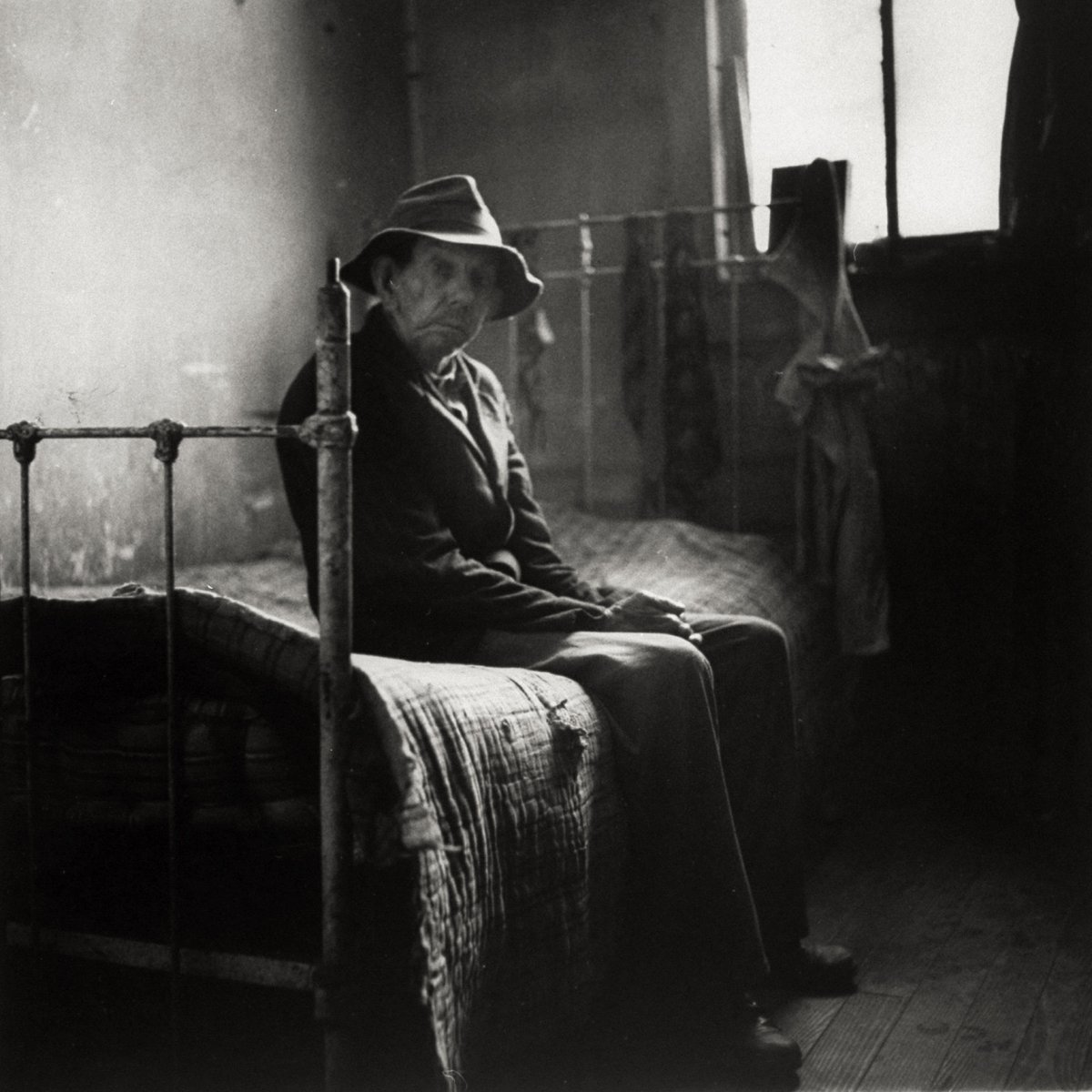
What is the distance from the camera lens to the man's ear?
7.69ft

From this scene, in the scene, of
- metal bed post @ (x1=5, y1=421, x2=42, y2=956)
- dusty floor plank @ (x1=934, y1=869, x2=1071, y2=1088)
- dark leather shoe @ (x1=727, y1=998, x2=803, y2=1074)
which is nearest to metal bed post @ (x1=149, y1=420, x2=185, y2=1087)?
metal bed post @ (x1=5, y1=421, x2=42, y2=956)

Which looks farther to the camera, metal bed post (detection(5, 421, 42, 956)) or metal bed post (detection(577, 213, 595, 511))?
metal bed post (detection(577, 213, 595, 511))

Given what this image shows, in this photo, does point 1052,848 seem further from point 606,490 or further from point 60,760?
point 60,760

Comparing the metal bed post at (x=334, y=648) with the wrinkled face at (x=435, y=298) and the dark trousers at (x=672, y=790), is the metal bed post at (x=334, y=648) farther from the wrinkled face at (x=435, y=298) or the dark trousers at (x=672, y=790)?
the wrinkled face at (x=435, y=298)

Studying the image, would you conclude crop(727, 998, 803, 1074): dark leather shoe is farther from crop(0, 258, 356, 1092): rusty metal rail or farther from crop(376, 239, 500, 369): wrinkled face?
crop(376, 239, 500, 369): wrinkled face

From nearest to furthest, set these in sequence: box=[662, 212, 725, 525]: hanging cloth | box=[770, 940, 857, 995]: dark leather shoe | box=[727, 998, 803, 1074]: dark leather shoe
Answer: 1. box=[727, 998, 803, 1074]: dark leather shoe
2. box=[770, 940, 857, 995]: dark leather shoe
3. box=[662, 212, 725, 525]: hanging cloth

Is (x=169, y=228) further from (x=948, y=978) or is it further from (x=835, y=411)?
(x=948, y=978)

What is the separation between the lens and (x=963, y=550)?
392 centimetres

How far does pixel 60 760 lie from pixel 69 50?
6.44ft

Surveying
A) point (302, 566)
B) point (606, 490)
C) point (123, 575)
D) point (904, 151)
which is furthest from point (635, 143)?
point (123, 575)

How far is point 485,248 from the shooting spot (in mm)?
2332

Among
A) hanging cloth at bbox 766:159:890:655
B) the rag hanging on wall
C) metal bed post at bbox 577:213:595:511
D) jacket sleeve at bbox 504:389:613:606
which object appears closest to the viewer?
jacket sleeve at bbox 504:389:613:606

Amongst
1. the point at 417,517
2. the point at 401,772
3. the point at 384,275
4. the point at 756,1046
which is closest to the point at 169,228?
the point at 384,275

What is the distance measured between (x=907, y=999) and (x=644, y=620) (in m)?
0.80
